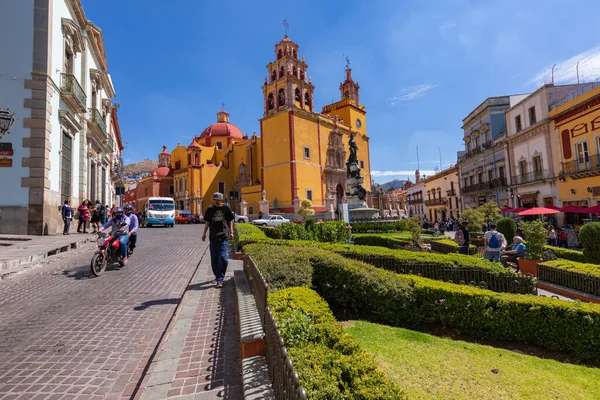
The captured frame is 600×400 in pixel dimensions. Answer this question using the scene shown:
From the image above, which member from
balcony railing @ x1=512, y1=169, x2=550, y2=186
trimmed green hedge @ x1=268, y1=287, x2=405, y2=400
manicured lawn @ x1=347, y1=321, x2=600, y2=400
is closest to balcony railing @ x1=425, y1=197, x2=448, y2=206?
balcony railing @ x1=512, y1=169, x2=550, y2=186

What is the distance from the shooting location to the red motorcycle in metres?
6.55

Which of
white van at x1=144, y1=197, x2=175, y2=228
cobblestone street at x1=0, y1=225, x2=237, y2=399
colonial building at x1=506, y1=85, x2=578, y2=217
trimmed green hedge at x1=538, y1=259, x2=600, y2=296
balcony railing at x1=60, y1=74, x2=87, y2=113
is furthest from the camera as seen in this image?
white van at x1=144, y1=197, x2=175, y2=228

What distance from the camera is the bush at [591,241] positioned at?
Result: 8.27 meters

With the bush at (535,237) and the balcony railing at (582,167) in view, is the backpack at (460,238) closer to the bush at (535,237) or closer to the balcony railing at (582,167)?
the bush at (535,237)

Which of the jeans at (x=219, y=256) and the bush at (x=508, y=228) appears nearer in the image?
the jeans at (x=219, y=256)

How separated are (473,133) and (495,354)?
32.9 meters

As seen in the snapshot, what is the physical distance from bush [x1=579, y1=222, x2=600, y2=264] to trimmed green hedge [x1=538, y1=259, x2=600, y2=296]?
1933 mm

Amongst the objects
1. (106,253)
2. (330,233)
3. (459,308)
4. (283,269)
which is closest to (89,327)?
(283,269)

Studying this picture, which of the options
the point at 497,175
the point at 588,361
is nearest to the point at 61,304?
the point at 588,361

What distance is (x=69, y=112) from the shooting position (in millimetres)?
13781

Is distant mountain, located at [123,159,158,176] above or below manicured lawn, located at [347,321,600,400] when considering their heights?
above

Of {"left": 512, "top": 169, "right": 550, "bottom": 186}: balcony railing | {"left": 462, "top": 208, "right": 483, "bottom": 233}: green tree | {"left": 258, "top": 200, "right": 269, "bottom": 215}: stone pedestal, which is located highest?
{"left": 512, "top": 169, "right": 550, "bottom": 186}: balcony railing

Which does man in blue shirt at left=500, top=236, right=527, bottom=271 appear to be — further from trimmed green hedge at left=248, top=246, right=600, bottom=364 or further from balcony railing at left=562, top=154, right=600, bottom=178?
balcony railing at left=562, top=154, right=600, bottom=178

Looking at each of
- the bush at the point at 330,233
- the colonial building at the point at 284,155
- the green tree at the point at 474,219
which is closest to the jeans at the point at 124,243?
the bush at the point at 330,233
